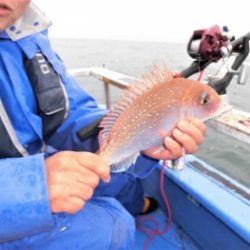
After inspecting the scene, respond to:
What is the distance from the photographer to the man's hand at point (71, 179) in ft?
2.67

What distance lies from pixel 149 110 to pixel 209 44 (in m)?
0.72

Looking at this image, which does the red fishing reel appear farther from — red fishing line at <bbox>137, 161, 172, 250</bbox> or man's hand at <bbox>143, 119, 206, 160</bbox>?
red fishing line at <bbox>137, 161, 172, 250</bbox>

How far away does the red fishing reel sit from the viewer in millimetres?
1519

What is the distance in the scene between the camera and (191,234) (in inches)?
76.1

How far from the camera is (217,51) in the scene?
1.52 metres

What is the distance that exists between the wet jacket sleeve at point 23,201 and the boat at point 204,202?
873mm

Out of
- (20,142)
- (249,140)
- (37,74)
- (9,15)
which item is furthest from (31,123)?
(249,140)

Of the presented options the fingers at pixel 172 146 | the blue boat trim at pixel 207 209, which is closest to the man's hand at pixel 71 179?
the fingers at pixel 172 146

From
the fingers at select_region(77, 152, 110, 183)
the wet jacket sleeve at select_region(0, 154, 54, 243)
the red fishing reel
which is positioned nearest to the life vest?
the wet jacket sleeve at select_region(0, 154, 54, 243)

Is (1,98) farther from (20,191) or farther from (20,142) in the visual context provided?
(20,191)

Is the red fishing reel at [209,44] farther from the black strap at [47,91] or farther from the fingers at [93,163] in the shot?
the fingers at [93,163]

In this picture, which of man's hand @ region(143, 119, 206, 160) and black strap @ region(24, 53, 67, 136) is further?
black strap @ region(24, 53, 67, 136)

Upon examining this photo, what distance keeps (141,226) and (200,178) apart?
527 millimetres

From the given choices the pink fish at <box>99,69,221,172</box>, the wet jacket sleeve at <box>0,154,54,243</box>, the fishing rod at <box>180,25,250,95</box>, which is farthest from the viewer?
the fishing rod at <box>180,25,250,95</box>
